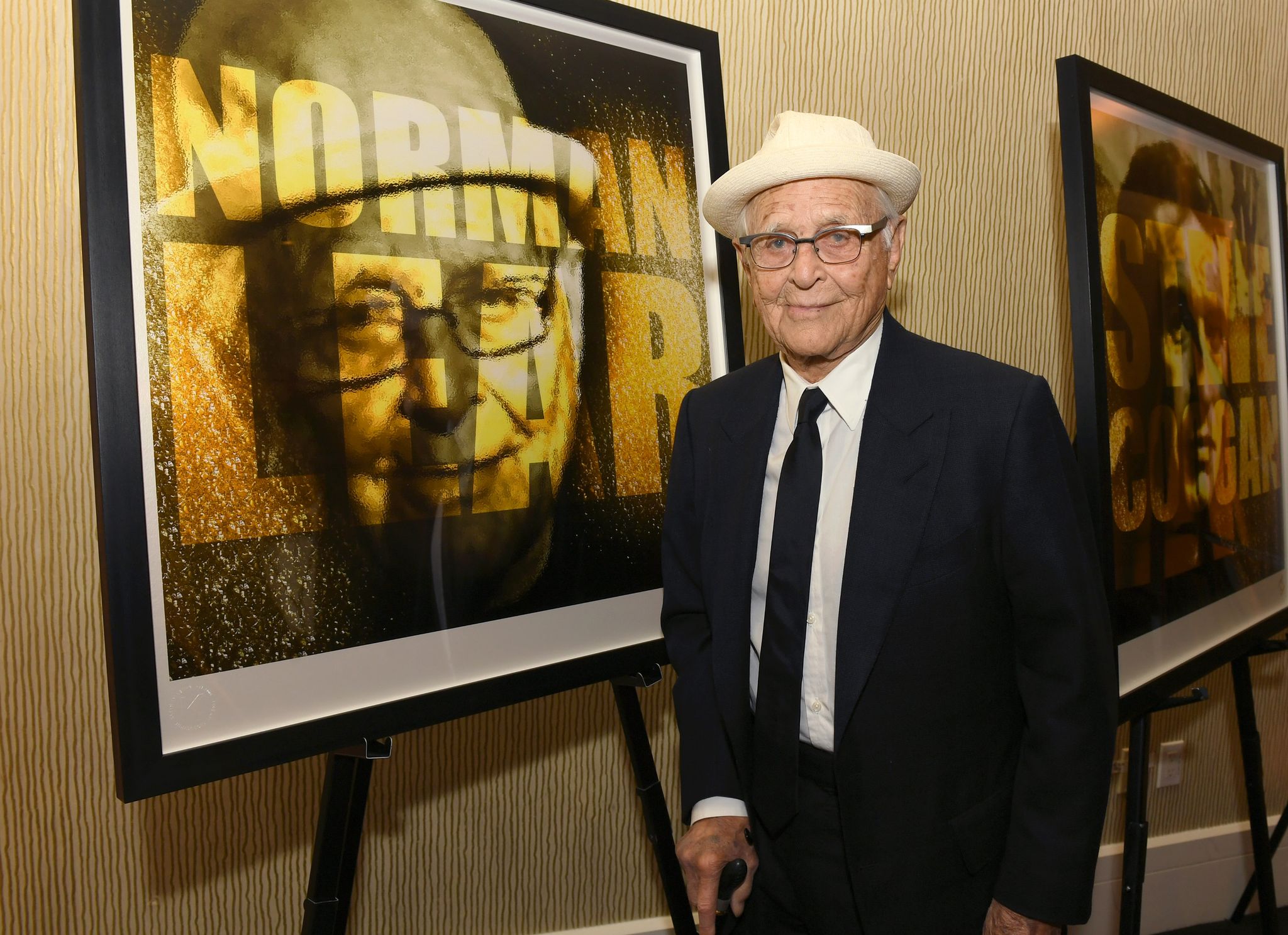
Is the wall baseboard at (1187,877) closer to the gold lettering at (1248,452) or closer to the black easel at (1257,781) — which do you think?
the black easel at (1257,781)

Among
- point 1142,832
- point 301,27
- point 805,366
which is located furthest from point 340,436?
point 1142,832

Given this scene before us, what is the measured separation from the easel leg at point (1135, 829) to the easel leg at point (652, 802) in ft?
2.32

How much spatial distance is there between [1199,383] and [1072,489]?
86cm

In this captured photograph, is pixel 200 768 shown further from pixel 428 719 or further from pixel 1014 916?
pixel 1014 916

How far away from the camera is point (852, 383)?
1.16 m

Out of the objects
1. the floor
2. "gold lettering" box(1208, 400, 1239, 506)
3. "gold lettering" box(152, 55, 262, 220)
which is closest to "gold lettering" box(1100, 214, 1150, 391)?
"gold lettering" box(1208, 400, 1239, 506)

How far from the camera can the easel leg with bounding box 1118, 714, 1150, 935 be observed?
1515mm

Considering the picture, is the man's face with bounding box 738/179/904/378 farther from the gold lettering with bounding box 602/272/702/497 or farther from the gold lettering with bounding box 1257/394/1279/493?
the gold lettering with bounding box 1257/394/1279/493

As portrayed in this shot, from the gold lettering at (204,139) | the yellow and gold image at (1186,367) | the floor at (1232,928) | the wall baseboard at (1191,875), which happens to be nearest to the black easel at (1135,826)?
the yellow and gold image at (1186,367)

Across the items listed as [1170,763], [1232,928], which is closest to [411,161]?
[1170,763]

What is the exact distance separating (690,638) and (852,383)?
1.34ft

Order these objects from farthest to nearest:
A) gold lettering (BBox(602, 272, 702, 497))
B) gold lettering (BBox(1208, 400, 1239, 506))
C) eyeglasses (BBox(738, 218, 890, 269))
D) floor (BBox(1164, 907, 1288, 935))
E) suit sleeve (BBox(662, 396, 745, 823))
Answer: floor (BBox(1164, 907, 1288, 935)), gold lettering (BBox(1208, 400, 1239, 506)), gold lettering (BBox(602, 272, 702, 497)), suit sleeve (BBox(662, 396, 745, 823)), eyeglasses (BBox(738, 218, 890, 269))

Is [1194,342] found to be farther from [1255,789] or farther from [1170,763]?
[1170,763]

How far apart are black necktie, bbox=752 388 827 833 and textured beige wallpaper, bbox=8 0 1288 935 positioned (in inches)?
32.8
